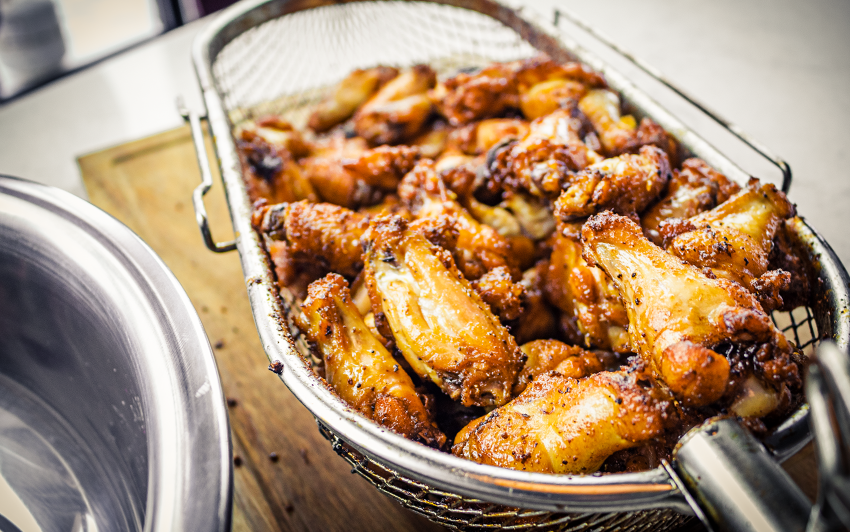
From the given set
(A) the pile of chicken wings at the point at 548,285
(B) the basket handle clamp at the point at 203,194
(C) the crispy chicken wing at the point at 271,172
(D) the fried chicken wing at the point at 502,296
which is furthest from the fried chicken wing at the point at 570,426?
(C) the crispy chicken wing at the point at 271,172

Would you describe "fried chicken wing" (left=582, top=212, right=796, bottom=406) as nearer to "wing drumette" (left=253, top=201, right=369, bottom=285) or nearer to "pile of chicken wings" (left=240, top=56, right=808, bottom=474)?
"pile of chicken wings" (left=240, top=56, right=808, bottom=474)

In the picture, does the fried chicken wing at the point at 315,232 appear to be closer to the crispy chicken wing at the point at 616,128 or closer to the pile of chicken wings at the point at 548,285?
the pile of chicken wings at the point at 548,285

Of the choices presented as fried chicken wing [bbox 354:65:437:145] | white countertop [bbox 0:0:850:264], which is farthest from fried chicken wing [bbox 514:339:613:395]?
white countertop [bbox 0:0:850:264]

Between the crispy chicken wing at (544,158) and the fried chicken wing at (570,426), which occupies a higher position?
the crispy chicken wing at (544,158)

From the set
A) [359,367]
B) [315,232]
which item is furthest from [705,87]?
[359,367]

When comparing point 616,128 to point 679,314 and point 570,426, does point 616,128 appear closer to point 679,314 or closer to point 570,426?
point 679,314

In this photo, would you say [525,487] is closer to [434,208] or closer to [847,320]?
[847,320]
